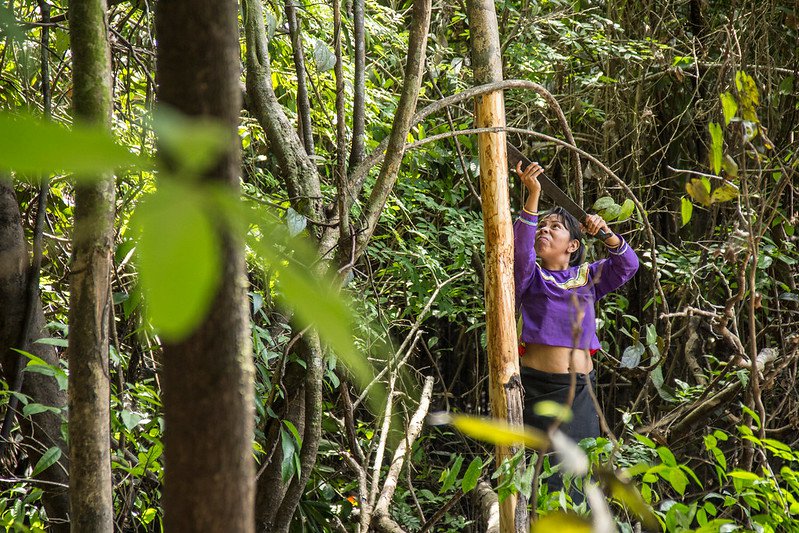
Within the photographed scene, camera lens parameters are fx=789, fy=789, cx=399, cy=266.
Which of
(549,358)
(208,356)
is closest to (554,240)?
(549,358)

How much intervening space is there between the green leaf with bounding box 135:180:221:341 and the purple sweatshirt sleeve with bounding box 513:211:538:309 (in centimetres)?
239

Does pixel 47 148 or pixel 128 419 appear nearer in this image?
pixel 47 148

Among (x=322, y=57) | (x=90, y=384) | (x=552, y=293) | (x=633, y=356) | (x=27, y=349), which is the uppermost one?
(x=322, y=57)

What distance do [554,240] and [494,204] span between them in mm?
878

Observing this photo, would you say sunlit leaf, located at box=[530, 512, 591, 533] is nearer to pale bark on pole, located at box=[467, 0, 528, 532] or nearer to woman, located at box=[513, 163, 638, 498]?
pale bark on pole, located at box=[467, 0, 528, 532]

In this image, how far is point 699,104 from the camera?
382 cm

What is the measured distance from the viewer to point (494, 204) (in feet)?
6.73

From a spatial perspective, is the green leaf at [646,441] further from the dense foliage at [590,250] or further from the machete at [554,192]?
the machete at [554,192]

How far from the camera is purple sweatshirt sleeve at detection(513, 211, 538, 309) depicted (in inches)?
102

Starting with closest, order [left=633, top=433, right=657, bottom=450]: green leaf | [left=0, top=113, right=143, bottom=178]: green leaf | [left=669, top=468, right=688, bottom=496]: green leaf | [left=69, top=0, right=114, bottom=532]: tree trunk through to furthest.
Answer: [left=0, top=113, right=143, bottom=178]: green leaf
[left=69, top=0, right=114, bottom=532]: tree trunk
[left=669, top=468, right=688, bottom=496]: green leaf
[left=633, top=433, right=657, bottom=450]: green leaf

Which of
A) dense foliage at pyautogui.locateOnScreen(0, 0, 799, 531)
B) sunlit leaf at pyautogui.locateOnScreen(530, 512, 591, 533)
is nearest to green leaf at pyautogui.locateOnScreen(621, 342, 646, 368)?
dense foliage at pyautogui.locateOnScreen(0, 0, 799, 531)

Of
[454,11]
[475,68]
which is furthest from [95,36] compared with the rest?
[454,11]

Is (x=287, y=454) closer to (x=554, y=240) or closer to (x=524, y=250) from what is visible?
(x=524, y=250)

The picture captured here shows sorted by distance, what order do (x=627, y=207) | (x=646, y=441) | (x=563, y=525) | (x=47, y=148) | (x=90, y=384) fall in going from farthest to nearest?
(x=627, y=207) → (x=646, y=441) → (x=90, y=384) → (x=563, y=525) → (x=47, y=148)
